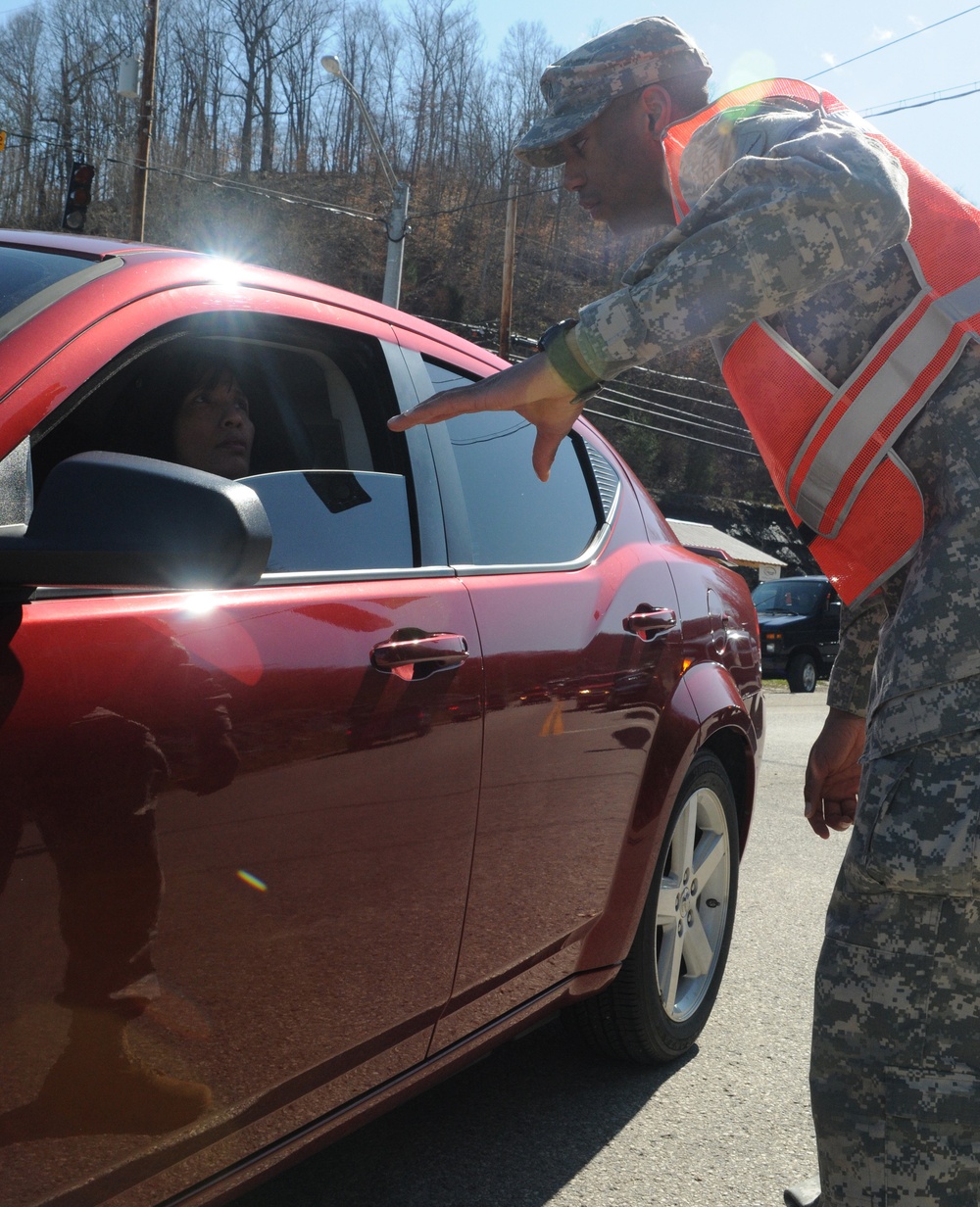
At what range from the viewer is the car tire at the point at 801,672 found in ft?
69.1

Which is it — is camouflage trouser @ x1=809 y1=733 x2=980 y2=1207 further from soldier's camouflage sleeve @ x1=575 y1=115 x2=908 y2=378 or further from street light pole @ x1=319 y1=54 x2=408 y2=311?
street light pole @ x1=319 y1=54 x2=408 y2=311

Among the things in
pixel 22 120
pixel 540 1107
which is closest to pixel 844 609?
pixel 540 1107

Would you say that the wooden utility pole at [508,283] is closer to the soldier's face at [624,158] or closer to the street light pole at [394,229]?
the street light pole at [394,229]

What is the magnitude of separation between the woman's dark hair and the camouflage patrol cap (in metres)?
0.88

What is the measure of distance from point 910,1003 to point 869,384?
802 mm

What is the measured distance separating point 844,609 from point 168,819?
3.57 ft

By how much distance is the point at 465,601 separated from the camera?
241 centimetres

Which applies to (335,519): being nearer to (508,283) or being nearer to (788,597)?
(788,597)

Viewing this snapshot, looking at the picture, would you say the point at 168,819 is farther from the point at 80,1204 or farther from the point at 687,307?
the point at 687,307

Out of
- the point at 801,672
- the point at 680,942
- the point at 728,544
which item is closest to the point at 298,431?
the point at 680,942

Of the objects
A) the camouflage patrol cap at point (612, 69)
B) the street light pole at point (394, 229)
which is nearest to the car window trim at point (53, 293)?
the camouflage patrol cap at point (612, 69)

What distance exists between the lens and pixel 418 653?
2172 mm

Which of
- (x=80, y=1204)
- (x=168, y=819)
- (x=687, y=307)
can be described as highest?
(x=687, y=307)

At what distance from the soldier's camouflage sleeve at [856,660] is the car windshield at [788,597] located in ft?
65.9
